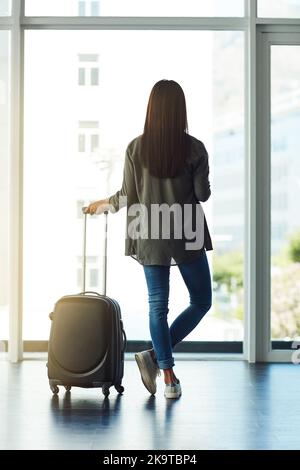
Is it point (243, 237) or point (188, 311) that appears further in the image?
point (243, 237)

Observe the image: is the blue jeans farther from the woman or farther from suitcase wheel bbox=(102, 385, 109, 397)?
suitcase wheel bbox=(102, 385, 109, 397)

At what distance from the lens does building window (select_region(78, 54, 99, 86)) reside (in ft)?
15.0

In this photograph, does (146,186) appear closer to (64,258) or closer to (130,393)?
(130,393)

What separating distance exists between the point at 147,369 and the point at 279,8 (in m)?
2.22

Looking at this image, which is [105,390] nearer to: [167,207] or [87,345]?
[87,345]

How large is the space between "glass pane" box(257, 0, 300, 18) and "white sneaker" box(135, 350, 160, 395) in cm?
211

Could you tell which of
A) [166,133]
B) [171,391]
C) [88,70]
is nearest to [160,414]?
[171,391]

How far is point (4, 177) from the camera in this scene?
4.58 metres

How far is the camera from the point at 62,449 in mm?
2566

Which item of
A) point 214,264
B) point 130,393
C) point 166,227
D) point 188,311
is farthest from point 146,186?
point 214,264

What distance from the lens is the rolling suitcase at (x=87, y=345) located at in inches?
133

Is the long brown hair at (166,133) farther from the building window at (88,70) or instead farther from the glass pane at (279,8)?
the glass pane at (279,8)

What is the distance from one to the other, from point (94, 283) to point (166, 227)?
128 cm
